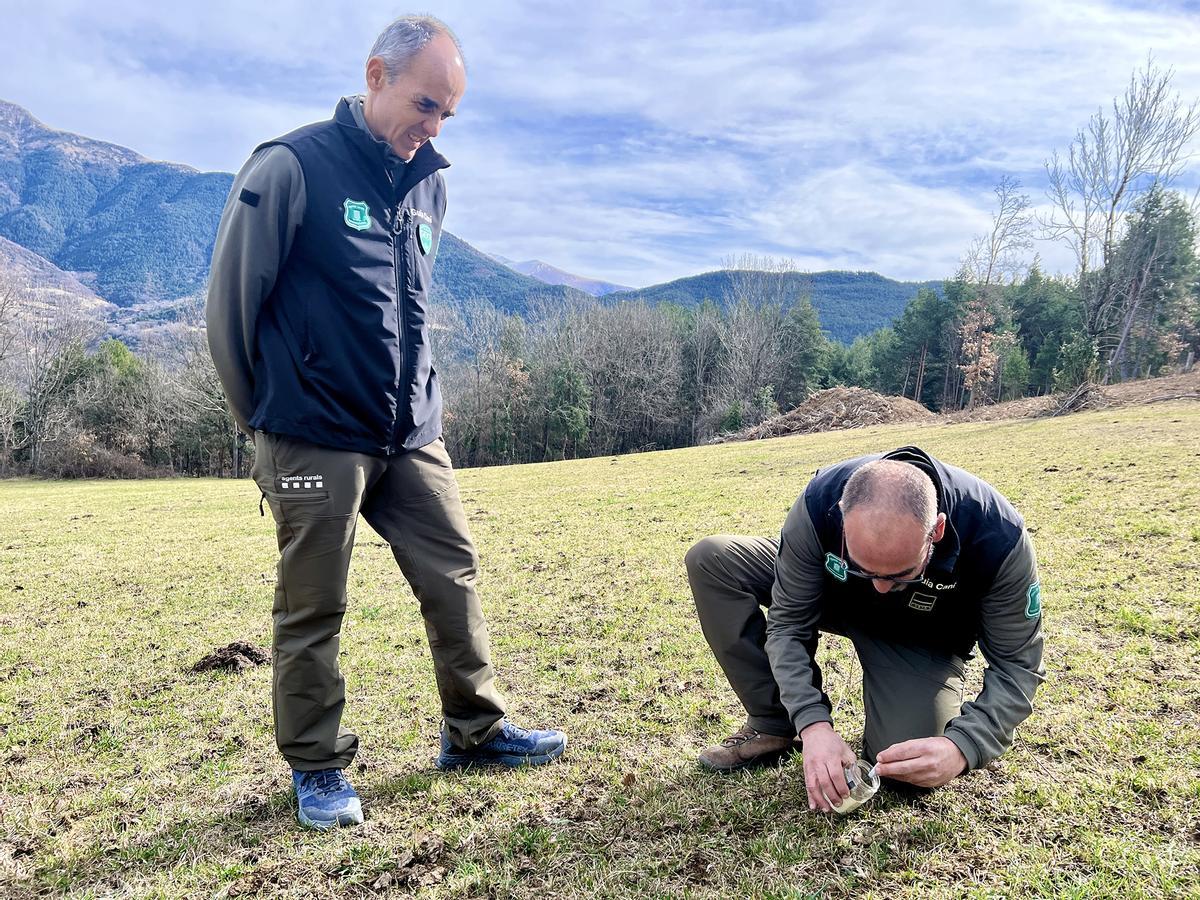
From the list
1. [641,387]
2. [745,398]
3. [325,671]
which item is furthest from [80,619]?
[641,387]

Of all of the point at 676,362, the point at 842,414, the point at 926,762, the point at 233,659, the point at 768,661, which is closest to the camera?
the point at 926,762

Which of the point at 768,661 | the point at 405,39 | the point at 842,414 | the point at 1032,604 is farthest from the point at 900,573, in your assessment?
the point at 842,414

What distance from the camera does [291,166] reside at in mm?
2342

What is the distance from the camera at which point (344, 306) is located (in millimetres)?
2441

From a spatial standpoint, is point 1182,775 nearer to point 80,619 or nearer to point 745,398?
point 80,619

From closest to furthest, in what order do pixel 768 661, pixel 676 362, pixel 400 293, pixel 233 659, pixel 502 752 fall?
pixel 400 293 → pixel 768 661 → pixel 502 752 → pixel 233 659 → pixel 676 362

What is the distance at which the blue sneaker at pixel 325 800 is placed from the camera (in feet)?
8.32

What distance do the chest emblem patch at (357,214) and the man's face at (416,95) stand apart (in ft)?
0.80

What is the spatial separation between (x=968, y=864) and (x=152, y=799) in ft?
9.91

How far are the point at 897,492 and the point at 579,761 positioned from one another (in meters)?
1.81

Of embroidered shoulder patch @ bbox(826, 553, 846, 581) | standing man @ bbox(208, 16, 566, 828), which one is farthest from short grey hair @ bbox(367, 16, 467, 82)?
embroidered shoulder patch @ bbox(826, 553, 846, 581)

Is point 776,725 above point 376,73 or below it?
below

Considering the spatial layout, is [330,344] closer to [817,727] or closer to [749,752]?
[817,727]

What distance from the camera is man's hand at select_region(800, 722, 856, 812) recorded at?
223 centimetres
